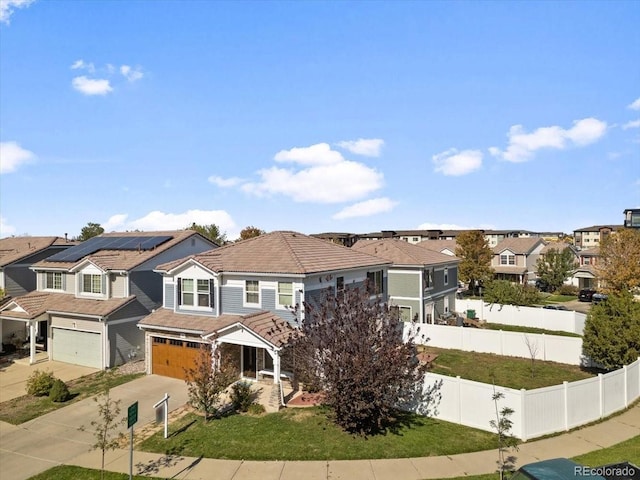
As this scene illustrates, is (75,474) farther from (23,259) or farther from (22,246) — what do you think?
(22,246)

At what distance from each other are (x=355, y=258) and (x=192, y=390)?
14.2m

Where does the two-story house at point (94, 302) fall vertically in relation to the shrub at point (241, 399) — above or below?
above

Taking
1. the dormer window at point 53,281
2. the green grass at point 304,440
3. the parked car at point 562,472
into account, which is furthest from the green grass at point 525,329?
the dormer window at point 53,281

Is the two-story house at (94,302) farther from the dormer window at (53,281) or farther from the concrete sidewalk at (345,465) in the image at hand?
the concrete sidewalk at (345,465)

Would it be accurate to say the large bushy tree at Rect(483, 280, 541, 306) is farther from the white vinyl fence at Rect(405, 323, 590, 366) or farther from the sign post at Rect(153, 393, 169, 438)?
the sign post at Rect(153, 393, 169, 438)

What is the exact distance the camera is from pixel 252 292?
2152cm

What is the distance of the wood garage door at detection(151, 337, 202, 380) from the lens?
21125mm

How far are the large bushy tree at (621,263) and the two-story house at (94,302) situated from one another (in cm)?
3723

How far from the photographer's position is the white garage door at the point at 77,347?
77.4 feet

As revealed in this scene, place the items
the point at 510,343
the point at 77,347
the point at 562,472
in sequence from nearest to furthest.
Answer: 1. the point at 562,472
2. the point at 77,347
3. the point at 510,343

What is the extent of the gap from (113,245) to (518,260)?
178 ft

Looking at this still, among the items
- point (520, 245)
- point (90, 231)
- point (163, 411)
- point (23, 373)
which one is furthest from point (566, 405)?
point (90, 231)

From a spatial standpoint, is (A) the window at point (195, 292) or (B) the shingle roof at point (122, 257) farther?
(B) the shingle roof at point (122, 257)

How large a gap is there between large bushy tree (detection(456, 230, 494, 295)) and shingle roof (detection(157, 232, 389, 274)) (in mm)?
26007
